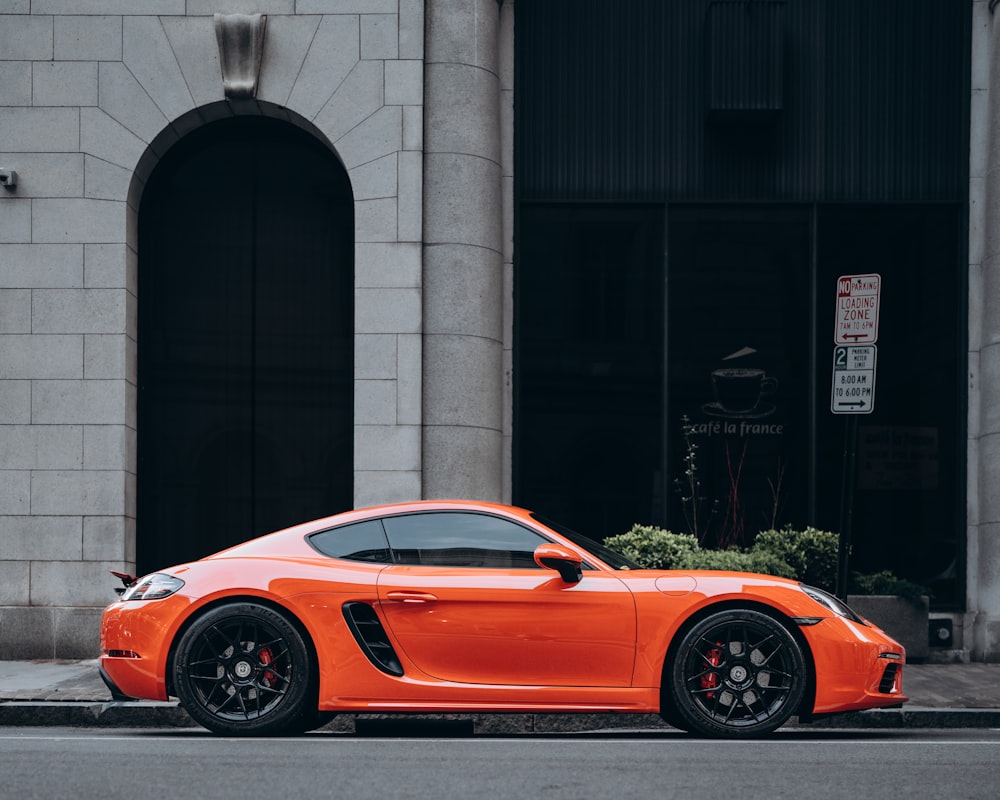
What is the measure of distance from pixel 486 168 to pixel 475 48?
3.72 feet

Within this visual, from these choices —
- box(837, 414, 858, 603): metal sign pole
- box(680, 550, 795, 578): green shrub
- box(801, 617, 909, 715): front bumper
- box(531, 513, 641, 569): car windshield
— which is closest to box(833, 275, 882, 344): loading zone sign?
box(837, 414, 858, 603): metal sign pole

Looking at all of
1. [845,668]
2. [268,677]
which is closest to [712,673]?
[845,668]

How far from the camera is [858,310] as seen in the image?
11211 millimetres

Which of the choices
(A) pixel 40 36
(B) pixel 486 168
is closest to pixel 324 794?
(B) pixel 486 168

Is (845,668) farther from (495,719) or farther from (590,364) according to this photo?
(590,364)

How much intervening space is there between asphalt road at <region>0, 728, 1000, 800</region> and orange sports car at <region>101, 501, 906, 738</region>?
23cm

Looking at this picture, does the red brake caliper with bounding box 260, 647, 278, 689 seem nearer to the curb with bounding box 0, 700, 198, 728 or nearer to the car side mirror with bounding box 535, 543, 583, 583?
the car side mirror with bounding box 535, 543, 583, 583

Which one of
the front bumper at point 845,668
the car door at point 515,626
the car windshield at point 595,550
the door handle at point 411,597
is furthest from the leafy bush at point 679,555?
the door handle at point 411,597

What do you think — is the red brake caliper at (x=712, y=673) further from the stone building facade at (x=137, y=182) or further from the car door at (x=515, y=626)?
the stone building facade at (x=137, y=182)

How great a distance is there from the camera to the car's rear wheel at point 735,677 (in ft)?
26.4

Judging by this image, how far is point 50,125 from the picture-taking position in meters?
13.8

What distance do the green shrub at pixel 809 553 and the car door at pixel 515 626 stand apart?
17.7ft

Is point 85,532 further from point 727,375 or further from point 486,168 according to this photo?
point 727,375

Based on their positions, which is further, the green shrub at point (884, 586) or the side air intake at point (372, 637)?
the green shrub at point (884, 586)
